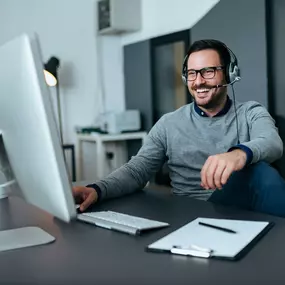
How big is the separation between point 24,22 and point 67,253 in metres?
3.77

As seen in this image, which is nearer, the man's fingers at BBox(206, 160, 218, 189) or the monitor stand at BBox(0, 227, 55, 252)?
the monitor stand at BBox(0, 227, 55, 252)

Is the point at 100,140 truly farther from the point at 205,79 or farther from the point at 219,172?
the point at 219,172

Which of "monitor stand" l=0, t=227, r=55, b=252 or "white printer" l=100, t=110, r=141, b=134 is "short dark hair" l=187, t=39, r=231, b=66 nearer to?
"monitor stand" l=0, t=227, r=55, b=252

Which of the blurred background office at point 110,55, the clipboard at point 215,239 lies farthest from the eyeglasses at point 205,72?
the blurred background office at point 110,55

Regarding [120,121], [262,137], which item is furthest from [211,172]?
[120,121]

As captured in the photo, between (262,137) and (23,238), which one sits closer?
(23,238)

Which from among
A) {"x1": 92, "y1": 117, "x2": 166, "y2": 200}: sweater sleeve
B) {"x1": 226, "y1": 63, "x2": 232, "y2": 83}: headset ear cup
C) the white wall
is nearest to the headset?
{"x1": 226, "y1": 63, "x2": 232, "y2": 83}: headset ear cup

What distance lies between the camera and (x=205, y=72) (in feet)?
5.60

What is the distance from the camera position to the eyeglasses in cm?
169

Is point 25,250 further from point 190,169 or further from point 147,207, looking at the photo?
point 190,169

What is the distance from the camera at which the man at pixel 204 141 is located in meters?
1.19

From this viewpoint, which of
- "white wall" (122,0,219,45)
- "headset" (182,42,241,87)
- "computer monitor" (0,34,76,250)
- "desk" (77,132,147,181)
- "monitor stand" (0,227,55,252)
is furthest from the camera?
"desk" (77,132,147,181)

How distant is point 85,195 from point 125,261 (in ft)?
1.46

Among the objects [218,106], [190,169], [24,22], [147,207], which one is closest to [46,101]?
[147,207]
